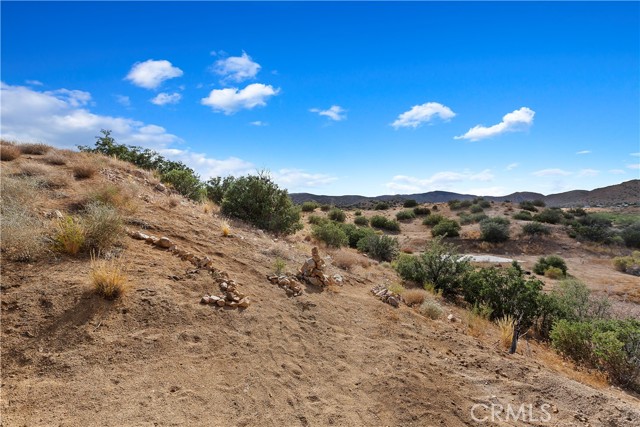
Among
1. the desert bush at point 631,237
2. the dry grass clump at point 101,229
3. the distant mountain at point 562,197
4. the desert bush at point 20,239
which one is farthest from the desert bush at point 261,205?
the distant mountain at point 562,197

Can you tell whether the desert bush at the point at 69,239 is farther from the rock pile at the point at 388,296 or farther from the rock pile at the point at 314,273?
the rock pile at the point at 388,296

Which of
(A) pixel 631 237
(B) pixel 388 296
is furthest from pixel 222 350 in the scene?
(A) pixel 631 237

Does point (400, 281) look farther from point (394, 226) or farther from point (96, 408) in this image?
point (394, 226)

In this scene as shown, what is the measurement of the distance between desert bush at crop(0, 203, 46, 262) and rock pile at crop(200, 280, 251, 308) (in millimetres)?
2414

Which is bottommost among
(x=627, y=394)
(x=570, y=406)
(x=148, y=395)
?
(x=627, y=394)

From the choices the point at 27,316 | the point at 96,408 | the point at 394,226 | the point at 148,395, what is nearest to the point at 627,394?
the point at 148,395

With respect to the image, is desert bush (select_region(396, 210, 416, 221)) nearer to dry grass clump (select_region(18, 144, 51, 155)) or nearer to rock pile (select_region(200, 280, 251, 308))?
dry grass clump (select_region(18, 144, 51, 155))

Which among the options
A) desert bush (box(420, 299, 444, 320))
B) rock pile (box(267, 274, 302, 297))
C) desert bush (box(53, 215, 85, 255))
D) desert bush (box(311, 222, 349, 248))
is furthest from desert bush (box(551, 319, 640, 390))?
desert bush (box(53, 215, 85, 255))

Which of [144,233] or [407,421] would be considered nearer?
[407,421]

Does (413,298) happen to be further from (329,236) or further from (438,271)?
(329,236)

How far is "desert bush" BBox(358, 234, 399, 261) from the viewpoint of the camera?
13336 millimetres

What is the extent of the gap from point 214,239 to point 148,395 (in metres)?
4.17

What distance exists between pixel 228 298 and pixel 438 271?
643 cm

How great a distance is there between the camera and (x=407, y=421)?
11.6ft
